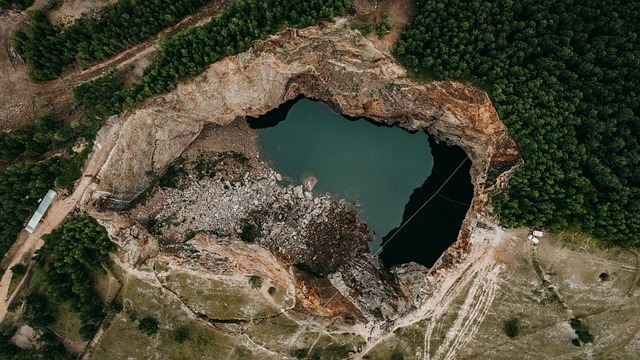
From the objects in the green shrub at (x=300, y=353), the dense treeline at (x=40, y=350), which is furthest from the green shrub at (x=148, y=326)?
the green shrub at (x=300, y=353)

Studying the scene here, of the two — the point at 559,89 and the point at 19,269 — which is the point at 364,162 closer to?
the point at 559,89

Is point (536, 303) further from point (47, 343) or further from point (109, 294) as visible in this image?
point (47, 343)

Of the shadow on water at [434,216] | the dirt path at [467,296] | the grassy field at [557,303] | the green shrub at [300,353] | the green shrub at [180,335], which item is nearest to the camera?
the grassy field at [557,303]

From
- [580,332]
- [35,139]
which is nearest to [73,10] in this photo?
[35,139]

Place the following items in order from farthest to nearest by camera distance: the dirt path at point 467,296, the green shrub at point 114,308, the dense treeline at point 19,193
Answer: the green shrub at point 114,308, the dirt path at point 467,296, the dense treeline at point 19,193

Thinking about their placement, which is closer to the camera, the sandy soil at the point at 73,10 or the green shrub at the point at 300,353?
the sandy soil at the point at 73,10

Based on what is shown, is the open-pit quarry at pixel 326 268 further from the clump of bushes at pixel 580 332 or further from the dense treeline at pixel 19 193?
the dense treeline at pixel 19 193
